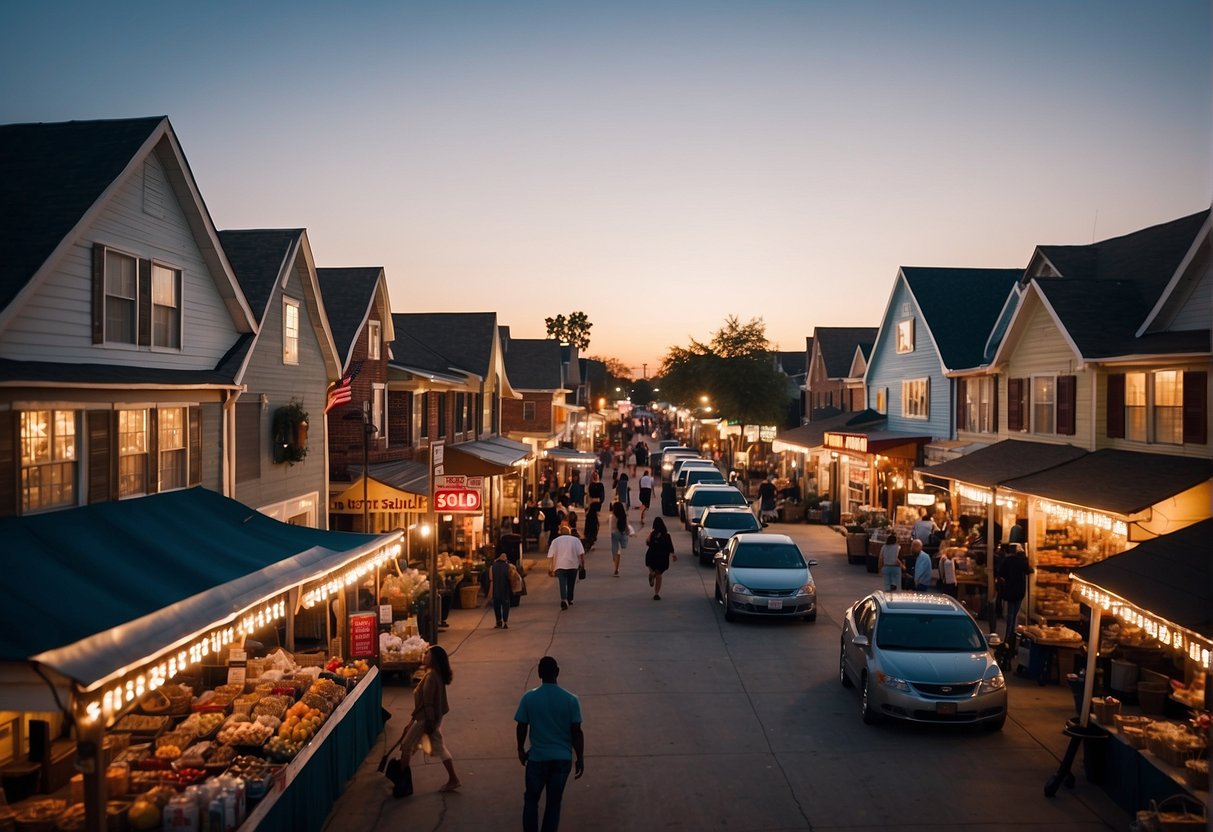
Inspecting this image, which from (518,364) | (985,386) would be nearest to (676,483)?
Result: (985,386)

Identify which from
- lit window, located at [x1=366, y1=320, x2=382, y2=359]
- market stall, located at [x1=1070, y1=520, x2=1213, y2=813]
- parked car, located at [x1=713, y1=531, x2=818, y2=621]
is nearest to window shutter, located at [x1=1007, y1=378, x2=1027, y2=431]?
parked car, located at [x1=713, y1=531, x2=818, y2=621]

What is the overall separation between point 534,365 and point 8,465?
47088 millimetres

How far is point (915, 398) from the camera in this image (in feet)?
110

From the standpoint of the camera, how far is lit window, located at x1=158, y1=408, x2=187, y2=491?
12984mm

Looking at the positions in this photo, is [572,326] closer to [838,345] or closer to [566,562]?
[838,345]

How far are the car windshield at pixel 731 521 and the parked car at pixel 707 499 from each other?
2931mm

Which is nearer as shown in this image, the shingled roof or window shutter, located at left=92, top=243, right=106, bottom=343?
the shingled roof

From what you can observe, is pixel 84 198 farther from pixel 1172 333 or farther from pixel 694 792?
pixel 1172 333

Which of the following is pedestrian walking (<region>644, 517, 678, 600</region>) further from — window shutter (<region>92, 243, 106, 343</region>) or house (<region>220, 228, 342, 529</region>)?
window shutter (<region>92, 243, 106, 343</region>)

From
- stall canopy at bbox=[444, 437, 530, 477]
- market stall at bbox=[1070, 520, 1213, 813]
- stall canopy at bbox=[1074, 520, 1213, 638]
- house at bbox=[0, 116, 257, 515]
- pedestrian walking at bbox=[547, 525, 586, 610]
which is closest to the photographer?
market stall at bbox=[1070, 520, 1213, 813]

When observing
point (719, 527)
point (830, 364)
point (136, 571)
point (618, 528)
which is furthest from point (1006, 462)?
point (830, 364)

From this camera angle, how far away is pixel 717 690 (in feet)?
45.1

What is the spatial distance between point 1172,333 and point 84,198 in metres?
17.8

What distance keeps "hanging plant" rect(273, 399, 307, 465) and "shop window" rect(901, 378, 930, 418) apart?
867 inches
